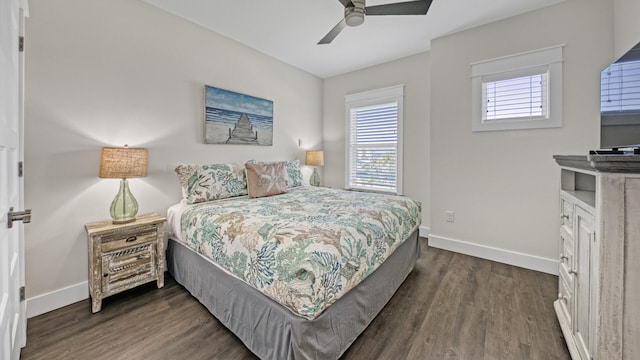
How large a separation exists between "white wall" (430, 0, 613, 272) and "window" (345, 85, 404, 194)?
0.67 m

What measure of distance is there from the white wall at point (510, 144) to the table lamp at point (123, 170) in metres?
3.28

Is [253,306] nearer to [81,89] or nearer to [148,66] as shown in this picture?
[81,89]

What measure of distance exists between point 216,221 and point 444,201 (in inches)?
109

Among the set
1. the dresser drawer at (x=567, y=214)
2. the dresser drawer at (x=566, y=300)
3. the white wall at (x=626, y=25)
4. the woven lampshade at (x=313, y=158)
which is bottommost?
the dresser drawer at (x=566, y=300)

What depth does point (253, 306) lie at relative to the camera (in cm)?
148

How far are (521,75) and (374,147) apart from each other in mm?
2038

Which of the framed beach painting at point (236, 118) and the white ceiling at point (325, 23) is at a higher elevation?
the white ceiling at point (325, 23)

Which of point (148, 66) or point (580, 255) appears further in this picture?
point (148, 66)

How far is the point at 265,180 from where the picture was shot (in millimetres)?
2799

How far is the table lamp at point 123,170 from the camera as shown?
1924 mm

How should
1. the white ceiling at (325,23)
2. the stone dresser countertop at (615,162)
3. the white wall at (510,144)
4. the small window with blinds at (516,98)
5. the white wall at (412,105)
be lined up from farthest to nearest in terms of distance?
the white wall at (412,105) < the small window with blinds at (516,98) < the white ceiling at (325,23) < the white wall at (510,144) < the stone dresser countertop at (615,162)

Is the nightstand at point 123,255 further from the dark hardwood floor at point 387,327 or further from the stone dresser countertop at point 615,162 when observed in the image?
the stone dresser countertop at point 615,162

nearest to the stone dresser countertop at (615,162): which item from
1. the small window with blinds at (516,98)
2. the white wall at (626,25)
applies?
the white wall at (626,25)

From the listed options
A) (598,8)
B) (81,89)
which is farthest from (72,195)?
(598,8)
